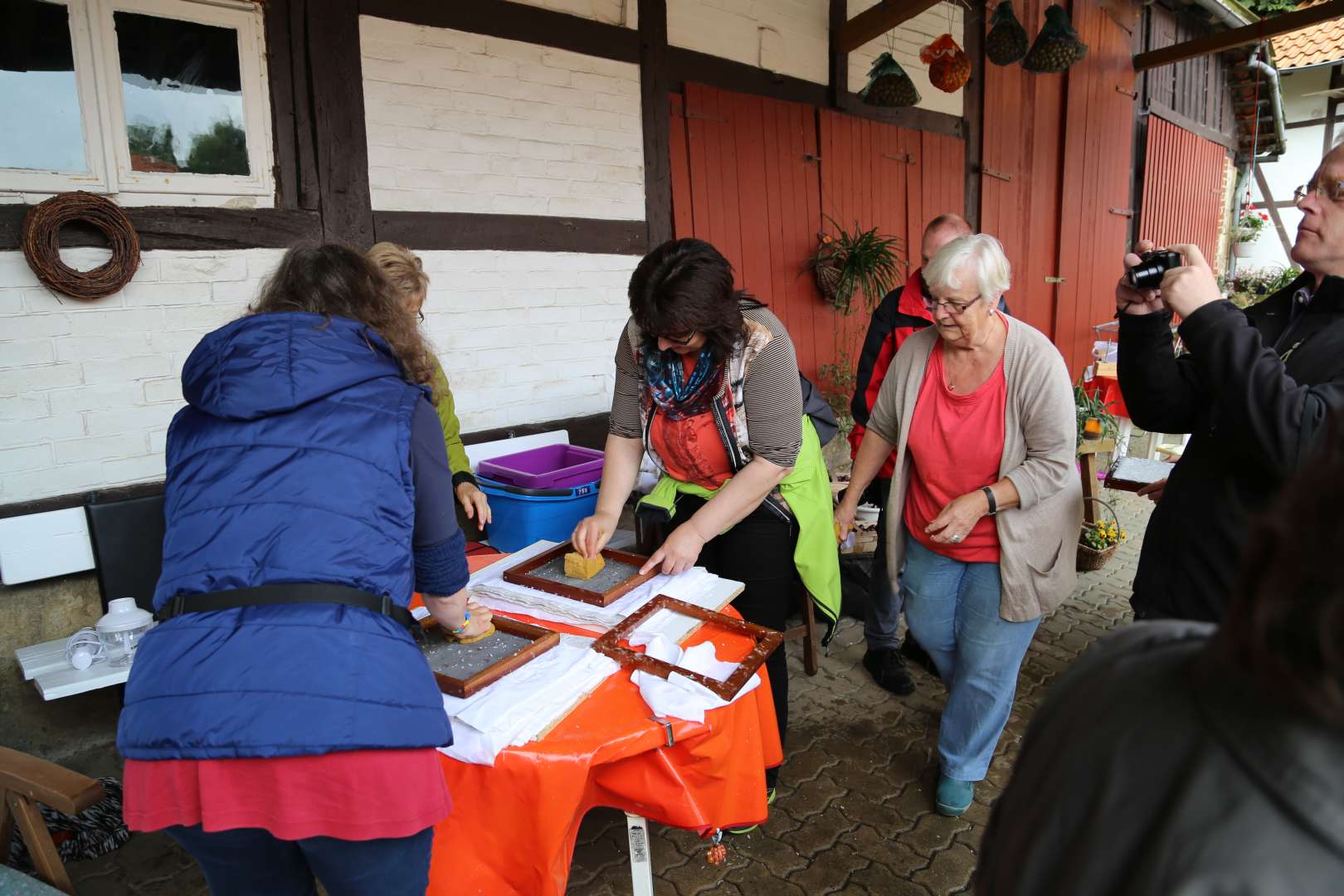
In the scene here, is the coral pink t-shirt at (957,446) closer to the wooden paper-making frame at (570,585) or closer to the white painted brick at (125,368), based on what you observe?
the wooden paper-making frame at (570,585)

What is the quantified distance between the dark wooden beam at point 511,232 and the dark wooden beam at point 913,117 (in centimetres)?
247

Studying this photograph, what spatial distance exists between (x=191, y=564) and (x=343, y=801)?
445mm

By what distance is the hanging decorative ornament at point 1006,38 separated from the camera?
5.62 metres

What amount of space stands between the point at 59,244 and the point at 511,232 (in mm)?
1984

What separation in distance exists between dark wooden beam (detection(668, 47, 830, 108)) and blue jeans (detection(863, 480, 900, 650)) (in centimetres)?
297

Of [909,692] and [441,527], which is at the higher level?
[441,527]

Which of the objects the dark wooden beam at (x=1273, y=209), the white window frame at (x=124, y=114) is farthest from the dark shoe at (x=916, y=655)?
the dark wooden beam at (x=1273, y=209)

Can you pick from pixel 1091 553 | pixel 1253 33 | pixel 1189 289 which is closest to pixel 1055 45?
pixel 1253 33

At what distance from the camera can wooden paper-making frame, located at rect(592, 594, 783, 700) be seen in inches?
Answer: 66.5

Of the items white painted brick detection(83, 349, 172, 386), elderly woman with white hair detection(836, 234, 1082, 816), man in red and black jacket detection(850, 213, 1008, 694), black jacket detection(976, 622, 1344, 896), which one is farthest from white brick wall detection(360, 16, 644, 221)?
black jacket detection(976, 622, 1344, 896)

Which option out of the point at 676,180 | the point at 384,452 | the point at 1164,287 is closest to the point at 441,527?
the point at 384,452

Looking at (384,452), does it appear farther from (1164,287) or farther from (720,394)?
(1164,287)

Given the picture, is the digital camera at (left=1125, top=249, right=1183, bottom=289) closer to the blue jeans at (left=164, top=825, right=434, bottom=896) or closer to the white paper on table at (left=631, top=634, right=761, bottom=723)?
the white paper on table at (left=631, top=634, right=761, bottom=723)

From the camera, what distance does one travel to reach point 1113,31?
9266 millimetres
